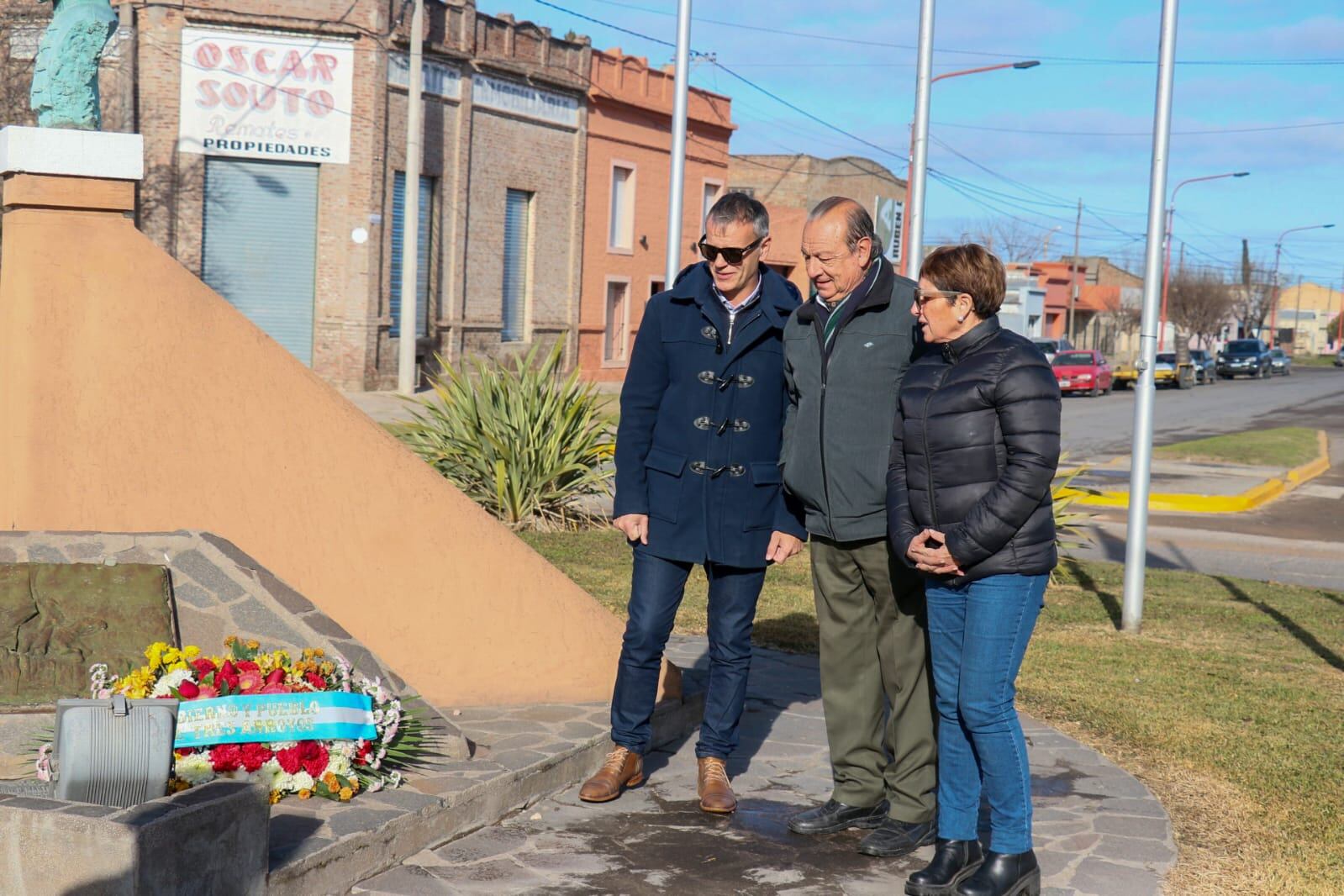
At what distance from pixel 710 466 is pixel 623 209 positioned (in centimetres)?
2944

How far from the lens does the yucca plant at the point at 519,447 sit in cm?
1230

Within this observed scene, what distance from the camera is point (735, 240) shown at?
4.65 m

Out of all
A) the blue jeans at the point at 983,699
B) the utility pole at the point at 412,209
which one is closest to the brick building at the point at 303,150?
the utility pole at the point at 412,209

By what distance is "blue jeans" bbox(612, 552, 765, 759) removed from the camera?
4918 millimetres

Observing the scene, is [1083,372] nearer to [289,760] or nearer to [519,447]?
[519,447]

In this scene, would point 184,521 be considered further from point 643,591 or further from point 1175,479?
point 1175,479

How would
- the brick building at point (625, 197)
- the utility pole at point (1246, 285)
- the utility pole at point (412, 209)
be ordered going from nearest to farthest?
the utility pole at point (412, 209)
the brick building at point (625, 197)
the utility pole at point (1246, 285)

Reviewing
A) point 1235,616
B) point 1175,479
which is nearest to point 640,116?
point 1175,479

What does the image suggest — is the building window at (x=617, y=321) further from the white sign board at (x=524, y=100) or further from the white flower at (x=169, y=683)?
the white flower at (x=169, y=683)

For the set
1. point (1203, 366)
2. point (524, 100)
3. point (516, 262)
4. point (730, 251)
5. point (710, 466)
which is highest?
point (524, 100)

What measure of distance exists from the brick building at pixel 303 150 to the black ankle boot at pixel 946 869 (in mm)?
21498

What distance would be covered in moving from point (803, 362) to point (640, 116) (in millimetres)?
30080

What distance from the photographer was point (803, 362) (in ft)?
15.1

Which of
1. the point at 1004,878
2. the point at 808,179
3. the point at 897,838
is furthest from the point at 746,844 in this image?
the point at 808,179
